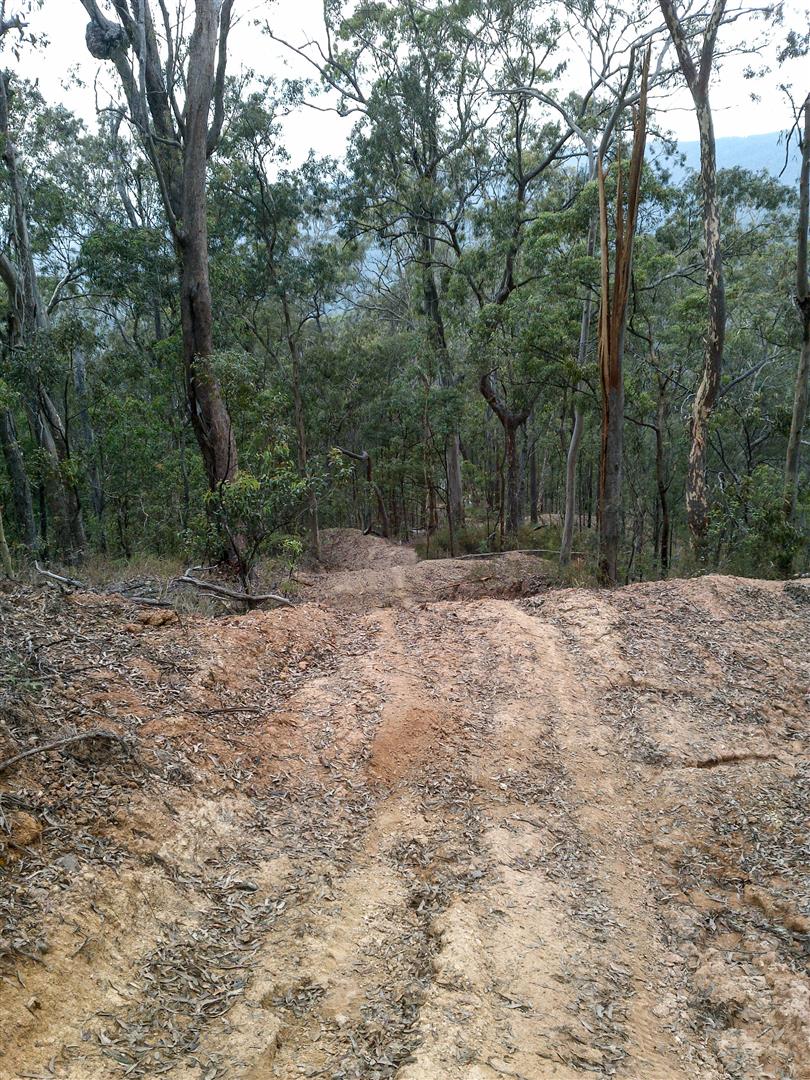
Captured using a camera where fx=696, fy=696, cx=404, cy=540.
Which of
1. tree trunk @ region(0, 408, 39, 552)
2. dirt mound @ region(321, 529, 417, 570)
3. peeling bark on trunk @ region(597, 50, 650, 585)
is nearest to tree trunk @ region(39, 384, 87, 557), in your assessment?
tree trunk @ region(0, 408, 39, 552)

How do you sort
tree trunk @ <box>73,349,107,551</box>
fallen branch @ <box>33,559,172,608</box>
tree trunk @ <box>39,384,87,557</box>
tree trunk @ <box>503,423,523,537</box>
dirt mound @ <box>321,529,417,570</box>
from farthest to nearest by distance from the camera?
tree trunk @ <box>503,423,523,537</box>
dirt mound @ <box>321,529,417,570</box>
tree trunk @ <box>73,349,107,551</box>
tree trunk @ <box>39,384,87,557</box>
fallen branch @ <box>33,559,172,608</box>

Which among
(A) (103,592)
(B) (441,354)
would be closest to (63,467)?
(A) (103,592)

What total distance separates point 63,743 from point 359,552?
570 inches

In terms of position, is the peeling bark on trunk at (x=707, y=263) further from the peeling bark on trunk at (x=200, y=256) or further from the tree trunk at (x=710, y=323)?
the peeling bark on trunk at (x=200, y=256)

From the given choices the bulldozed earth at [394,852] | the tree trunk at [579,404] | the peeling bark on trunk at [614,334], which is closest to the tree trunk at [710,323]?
the tree trunk at [579,404]

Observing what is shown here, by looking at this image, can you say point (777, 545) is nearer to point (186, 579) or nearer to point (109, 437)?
point (186, 579)

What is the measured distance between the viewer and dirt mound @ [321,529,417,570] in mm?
15891

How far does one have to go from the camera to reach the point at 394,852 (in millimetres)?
3133

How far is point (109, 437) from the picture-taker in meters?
14.7

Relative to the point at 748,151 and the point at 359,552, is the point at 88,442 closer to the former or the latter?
the point at 359,552

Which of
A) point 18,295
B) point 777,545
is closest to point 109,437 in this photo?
point 18,295

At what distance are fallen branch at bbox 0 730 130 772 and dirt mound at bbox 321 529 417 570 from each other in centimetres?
1173

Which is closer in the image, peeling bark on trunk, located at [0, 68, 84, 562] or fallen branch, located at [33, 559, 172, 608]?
fallen branch, located at [33, 559, 172, 608]

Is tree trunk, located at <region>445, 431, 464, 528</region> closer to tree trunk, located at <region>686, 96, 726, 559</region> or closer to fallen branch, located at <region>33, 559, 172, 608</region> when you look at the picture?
tree trunk, located at <region>686, 96, 726, 559</region>
